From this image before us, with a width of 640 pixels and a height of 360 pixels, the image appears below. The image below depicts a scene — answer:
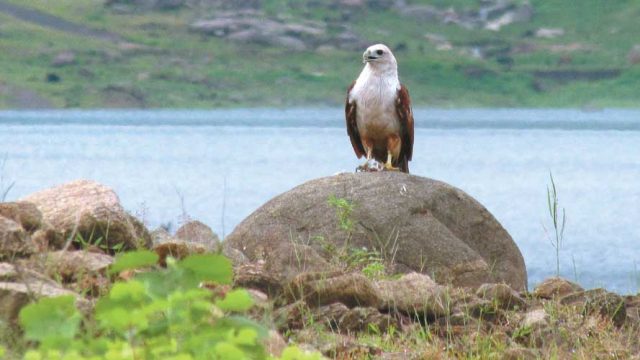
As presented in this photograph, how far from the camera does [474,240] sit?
14625 mm

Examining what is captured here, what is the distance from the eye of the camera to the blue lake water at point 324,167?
45.3 metres

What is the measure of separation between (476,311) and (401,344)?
1.22 metres

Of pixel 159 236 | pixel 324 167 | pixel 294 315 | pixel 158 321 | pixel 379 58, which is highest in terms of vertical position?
pixel 379 58

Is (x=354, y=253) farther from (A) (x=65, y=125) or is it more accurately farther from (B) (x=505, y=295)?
(A) (x=65, y=125)

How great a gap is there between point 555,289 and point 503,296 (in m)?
1.53

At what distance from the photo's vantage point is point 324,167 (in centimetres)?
8100

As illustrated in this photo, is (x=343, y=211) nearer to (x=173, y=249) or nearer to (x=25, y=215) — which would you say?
(x=173, y=249)

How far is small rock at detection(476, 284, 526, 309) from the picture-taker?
420 inches

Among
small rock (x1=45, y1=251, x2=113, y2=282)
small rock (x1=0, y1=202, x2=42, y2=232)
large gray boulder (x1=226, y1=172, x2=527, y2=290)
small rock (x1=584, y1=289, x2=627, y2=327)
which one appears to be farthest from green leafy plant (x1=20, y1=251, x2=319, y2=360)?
large gray boulder (x1=226, y1=172, x2=527, y2=290)

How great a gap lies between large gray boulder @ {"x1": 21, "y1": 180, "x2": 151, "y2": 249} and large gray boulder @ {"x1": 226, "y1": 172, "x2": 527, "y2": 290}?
2595mm

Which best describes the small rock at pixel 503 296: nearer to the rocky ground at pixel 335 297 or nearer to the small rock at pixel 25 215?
the rocky ground at pixel 335 297

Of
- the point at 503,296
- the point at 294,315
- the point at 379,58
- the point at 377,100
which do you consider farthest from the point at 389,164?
the point at 294,315

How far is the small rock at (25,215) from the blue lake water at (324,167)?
4.03 ft

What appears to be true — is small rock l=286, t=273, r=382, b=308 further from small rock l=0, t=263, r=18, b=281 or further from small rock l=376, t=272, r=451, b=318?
small rock l=0, t=263, r=18, b=281
